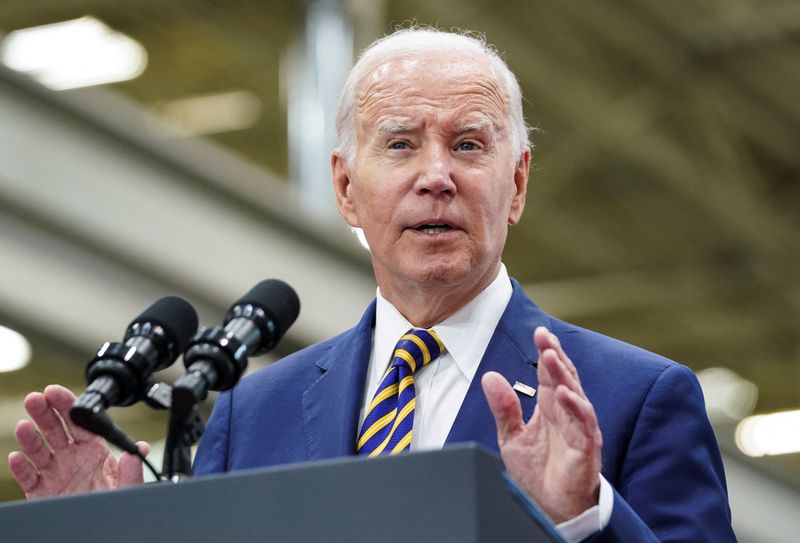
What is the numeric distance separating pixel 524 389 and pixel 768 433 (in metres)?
16.3

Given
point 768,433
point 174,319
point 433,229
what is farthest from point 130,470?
point 768,433

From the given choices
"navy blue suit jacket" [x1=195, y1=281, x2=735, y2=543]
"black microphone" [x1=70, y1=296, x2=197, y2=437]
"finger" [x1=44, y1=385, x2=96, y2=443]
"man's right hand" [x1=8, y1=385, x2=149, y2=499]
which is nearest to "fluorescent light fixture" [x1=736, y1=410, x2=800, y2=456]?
"navy blue suit jacket" [x1=195, y1=281, x2=735, y2=543]

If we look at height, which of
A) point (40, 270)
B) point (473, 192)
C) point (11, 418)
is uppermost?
point (11, 418)

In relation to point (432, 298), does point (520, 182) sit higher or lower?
higher

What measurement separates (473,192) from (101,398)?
933mm

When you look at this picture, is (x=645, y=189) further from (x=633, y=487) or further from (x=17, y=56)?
(x=633, y=487)

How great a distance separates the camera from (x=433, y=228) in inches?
114

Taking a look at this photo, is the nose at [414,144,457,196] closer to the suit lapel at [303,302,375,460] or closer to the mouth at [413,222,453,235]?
the mouth at [413,222,453,235]

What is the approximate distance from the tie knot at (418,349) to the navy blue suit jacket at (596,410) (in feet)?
0.31

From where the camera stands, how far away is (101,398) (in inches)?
88.0

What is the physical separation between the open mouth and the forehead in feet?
0.69

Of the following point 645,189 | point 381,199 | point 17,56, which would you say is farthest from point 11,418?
point 381,199

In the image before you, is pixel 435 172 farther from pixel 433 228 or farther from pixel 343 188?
pixel 343 188

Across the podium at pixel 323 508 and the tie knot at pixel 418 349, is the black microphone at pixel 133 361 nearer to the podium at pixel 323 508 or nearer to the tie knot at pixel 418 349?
the podium at pixel 323 508
